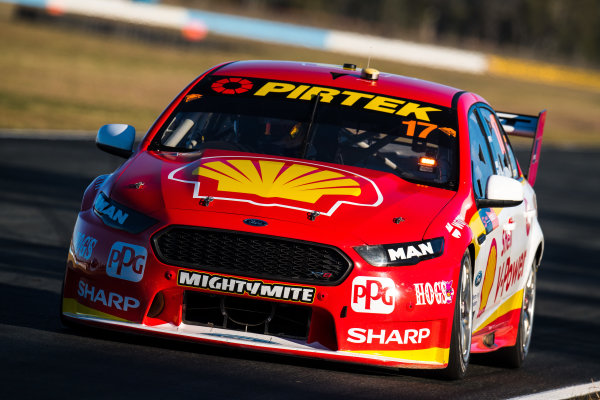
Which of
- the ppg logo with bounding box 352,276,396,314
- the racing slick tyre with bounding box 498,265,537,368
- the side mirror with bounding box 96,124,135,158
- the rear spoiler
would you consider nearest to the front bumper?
the ppg logo with bounding box 352,276,396,314

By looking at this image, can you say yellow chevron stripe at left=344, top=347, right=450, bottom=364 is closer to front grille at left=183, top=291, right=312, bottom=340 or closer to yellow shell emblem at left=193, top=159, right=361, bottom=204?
front grille at left=183, top=291, right=312, bottom=340

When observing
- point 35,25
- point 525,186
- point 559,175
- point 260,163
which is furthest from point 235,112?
point 35,25

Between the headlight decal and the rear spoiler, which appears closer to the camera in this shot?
the headlight decal

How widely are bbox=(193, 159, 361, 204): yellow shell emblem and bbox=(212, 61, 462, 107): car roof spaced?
111 cm

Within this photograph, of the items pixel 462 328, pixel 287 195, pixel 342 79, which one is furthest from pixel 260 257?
pixel 342 79

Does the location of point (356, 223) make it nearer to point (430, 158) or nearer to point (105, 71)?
point (430, 158)

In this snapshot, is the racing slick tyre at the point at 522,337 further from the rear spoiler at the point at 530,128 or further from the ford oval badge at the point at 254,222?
the ford oval badge at the point at 254,222

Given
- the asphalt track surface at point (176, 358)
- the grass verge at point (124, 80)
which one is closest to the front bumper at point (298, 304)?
the asphalt track surface at point (176, 358)

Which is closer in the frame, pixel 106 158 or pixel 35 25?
pixel 106 158

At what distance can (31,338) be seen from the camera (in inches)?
250

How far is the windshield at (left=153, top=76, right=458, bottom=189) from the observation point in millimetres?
6965

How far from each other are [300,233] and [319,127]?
136 centimetres

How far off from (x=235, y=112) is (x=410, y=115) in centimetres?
102

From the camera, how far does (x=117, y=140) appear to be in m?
7.04
